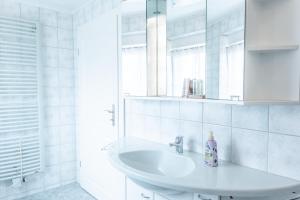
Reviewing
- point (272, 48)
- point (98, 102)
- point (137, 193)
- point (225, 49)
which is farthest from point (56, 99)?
point (272, 48)

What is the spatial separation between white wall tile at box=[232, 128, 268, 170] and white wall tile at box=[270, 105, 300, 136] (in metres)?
0.07

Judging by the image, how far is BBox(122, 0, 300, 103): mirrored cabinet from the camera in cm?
110

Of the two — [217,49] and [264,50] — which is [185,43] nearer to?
[217,49]

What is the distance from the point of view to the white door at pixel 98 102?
2.29m

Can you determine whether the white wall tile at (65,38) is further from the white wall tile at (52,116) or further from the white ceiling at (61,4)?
the white wall tile at (52,116)

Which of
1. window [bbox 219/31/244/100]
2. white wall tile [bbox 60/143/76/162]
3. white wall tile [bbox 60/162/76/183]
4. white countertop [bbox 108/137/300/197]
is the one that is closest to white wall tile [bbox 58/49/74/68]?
white wall tile [bbox 60/143/76/162]

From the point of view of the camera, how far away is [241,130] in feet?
4.25

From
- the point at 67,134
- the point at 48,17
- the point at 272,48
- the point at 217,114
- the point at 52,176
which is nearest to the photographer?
the point at 272,48

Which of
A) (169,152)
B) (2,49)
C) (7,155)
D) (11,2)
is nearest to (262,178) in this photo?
(169,152)

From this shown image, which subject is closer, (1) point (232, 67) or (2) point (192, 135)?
(1) point (232, 67)

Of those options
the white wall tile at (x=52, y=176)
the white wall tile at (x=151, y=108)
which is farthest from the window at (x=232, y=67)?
the white wall tile at (x=52, y=176)

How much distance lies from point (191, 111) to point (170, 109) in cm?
21

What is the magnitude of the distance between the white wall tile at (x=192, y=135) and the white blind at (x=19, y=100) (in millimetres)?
1786

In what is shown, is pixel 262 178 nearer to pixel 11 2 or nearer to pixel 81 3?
pixel 81 3
